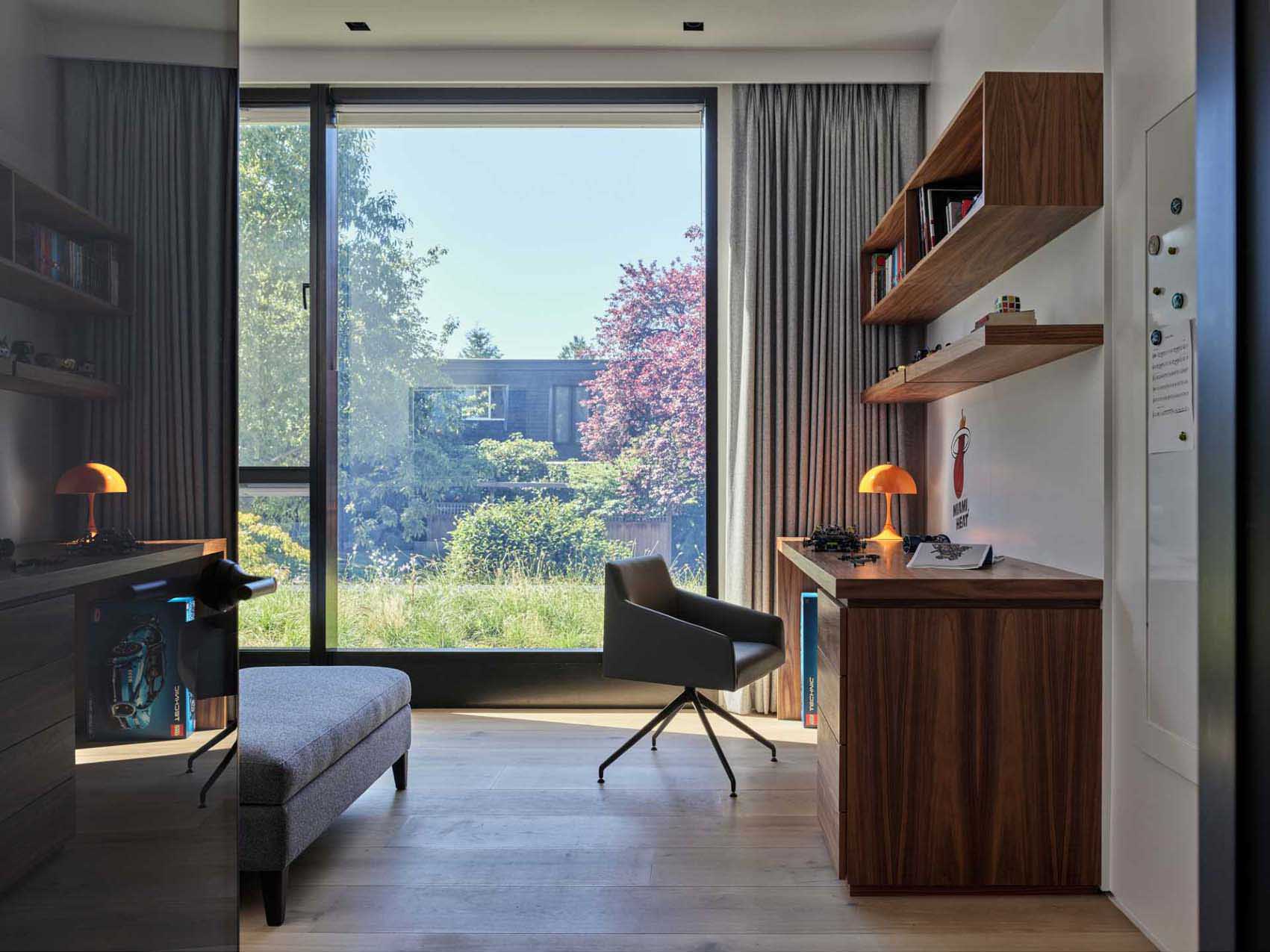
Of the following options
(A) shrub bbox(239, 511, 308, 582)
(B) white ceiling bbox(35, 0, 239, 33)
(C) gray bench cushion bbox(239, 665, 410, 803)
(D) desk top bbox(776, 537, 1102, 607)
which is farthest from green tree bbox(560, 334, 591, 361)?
(B) white ceiling bbox(35, 0, 239, 33)

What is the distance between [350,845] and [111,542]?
6.54 ft

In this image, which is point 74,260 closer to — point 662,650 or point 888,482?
point 662,650

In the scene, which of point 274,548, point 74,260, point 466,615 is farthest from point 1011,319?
point 274,548

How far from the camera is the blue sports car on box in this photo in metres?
0.77

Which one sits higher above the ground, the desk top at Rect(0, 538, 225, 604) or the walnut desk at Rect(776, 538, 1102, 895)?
the desk top at Rect(0, 538, 225, 604)

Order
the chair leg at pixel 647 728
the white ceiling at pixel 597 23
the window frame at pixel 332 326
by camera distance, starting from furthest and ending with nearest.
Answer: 1. the window frame at pixel 332 326
2. the white ceiling at pixel 597 23
3. the chair leg at pixel 647 728

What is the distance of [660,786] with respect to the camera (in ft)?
9.59

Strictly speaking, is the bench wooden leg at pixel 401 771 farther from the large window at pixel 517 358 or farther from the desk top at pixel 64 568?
the desk top at pixel 64 568

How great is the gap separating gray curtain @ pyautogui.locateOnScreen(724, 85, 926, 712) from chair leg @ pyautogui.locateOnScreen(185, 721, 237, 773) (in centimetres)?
298

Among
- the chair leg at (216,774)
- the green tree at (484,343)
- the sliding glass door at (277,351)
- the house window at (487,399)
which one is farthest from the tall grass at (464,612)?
the chair leg at (216,774)

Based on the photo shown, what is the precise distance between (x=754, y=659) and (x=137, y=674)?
2418mm

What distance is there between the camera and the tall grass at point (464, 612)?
4078 millimetres

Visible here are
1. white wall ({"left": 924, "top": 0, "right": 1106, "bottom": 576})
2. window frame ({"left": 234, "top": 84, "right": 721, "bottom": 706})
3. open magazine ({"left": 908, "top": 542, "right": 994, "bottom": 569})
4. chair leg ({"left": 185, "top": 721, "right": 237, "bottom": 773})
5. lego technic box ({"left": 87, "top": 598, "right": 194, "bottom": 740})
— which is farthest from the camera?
window frame ({"left": 234, "top": 84, "right": 721, "bottom": 706})

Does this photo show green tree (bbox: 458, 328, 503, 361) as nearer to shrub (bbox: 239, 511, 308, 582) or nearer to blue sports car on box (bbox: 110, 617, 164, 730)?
shrub (bbox: 239, 511, 308, 582)
